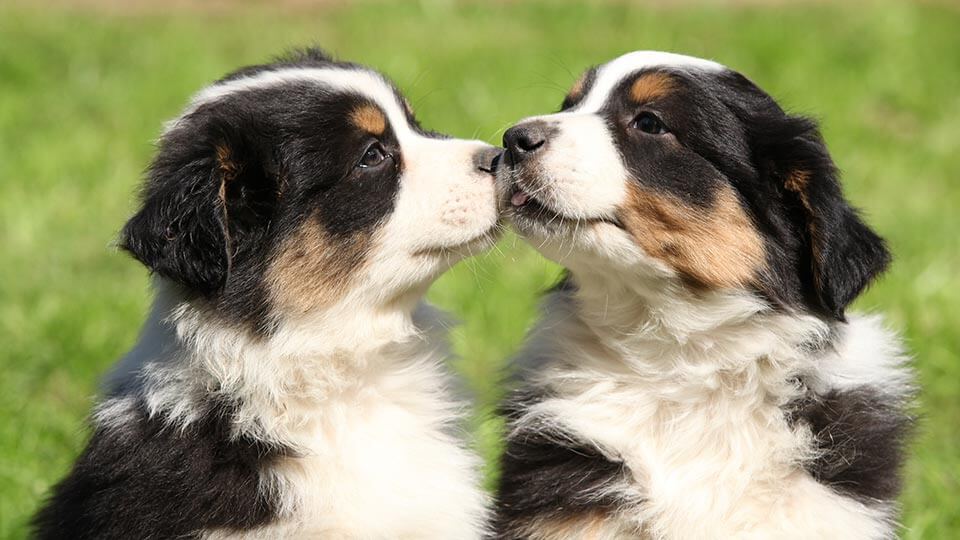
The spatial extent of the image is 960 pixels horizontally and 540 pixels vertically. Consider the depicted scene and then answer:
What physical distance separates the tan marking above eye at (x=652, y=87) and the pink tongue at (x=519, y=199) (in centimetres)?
50

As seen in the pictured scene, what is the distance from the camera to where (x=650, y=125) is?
433 centimetres

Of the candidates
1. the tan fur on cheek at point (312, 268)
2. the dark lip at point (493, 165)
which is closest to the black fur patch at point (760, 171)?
the dark lip at point (493, 165)

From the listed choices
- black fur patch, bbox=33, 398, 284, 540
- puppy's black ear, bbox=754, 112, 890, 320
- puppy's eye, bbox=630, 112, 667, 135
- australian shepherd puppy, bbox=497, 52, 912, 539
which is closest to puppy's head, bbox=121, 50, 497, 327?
australian shepherd puppy, bbox=497, 52, 912, 539

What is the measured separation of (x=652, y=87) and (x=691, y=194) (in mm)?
393

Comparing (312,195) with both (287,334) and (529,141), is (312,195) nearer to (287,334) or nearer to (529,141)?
(287,334)

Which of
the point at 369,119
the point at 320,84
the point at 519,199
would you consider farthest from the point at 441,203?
the point at 320,84

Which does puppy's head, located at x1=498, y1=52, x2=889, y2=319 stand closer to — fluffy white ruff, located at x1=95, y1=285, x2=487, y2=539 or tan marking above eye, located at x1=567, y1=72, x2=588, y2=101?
tan marking above eye, located at x1=567, y1=72, x2=588, y2=101

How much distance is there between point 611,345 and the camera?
4.39 m

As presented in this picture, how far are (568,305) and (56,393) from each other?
122 inches

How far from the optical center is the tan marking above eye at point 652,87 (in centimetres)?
434

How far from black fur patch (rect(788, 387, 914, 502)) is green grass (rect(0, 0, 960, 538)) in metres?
1.12

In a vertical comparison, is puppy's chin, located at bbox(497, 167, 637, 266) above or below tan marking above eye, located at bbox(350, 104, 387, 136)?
below

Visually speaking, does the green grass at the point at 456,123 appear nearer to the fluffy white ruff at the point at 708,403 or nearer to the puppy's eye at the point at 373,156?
the fluffy white ruff at the point at 708,403

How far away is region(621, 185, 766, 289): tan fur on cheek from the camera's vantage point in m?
4.16
